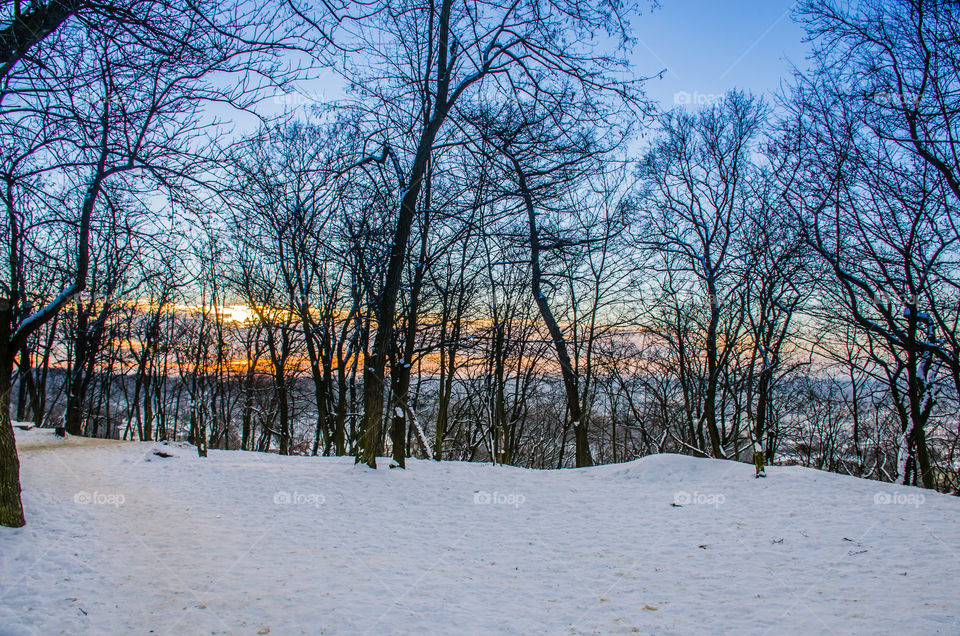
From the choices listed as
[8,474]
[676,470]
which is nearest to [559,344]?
[676,470]

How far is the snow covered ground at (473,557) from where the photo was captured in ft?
12.4

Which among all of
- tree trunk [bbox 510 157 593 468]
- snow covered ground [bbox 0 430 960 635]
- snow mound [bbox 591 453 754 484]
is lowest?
snow covered ground [bbox 0 430 960 635]

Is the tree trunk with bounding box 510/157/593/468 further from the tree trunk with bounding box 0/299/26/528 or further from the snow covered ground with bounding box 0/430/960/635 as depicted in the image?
the tree trunk with bounding box 0/299/26/528

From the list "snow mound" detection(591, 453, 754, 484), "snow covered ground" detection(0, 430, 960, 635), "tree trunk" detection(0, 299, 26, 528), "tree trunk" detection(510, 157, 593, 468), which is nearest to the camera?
"snow covered ground" detection(0, 430, 960, 635)

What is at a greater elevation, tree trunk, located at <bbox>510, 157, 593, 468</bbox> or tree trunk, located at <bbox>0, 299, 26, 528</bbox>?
tree trunk, located at <bbox>510, 157, 593, 468</bbox>

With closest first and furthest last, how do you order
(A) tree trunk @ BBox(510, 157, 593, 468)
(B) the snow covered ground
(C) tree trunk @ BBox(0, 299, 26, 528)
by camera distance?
1. (B) the snow covered ground
2. (C) tree trunk @ BBox(0, 299, 26, 528)
3. (A) tree trunk @ BBox(510, 157, 593, 468)

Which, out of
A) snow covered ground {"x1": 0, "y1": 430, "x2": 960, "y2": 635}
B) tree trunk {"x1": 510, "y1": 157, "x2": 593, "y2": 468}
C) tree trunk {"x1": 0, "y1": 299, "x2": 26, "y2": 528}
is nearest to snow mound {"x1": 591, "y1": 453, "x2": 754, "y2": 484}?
snow covered ground {"x1": 0, "y1": 430, "x2": 960, "y2": 635}

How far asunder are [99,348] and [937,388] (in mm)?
30684

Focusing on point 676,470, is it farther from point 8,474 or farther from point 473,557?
point 8,474

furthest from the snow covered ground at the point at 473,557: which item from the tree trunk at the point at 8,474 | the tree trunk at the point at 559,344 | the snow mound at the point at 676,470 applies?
the tree trunk at the point at 559,344

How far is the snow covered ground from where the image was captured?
148 inches

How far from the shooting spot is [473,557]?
18.0ft

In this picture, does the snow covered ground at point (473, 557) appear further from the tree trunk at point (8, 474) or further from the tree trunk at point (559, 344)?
the tree trunk at point (559, 344)

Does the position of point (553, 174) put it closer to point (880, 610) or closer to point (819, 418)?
point (880, 610)
